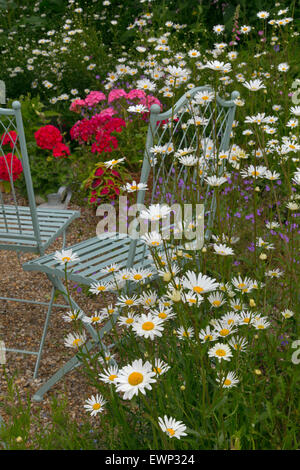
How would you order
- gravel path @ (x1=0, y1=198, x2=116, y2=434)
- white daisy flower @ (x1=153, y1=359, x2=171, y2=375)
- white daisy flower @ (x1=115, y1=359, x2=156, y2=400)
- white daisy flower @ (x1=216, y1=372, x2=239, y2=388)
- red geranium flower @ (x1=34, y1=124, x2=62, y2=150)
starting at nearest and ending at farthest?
white daisy flower @ (x1=115, y1=359, x2=156, y2=400) < white daisy flower @ (x1=153, y1=359, x2=171, y2=375) < white daisy flower @ (x1=216, y1=372, x2=239, y2=388) < gravel path @ (x1=0, y1=198, x2=116, y2=434) < red geranium flower @ (x1=34, y1=124, x2=62, y2=150)

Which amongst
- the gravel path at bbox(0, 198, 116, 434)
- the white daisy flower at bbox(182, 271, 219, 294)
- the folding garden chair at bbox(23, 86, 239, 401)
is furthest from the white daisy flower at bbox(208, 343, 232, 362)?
the gravel path at bbox(0, 198, 116, 434)

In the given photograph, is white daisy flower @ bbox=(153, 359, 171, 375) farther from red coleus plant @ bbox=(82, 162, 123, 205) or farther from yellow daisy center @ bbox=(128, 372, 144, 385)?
red coleus plant @ bbox=(82, 162, 123, 205)

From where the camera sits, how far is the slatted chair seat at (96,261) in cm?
219

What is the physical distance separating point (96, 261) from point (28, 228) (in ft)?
1.45

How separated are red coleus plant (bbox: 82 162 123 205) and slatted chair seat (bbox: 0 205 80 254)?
0.99 meters

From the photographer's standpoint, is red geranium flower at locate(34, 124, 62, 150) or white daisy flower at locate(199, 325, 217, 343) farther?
red geranium flower at locate(34, 124, 62, 150)

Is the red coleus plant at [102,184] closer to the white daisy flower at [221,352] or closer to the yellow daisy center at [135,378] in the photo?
the white daisy flower at [221,352]

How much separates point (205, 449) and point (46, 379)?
129cm

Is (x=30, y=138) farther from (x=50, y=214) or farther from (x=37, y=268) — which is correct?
(x=37, y=268)

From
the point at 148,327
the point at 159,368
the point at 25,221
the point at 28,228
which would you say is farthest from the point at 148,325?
the point at 25,221

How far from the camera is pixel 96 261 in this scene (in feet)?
7.86

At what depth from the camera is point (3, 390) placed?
2.40 m

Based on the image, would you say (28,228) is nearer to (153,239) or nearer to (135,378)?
(153,239)

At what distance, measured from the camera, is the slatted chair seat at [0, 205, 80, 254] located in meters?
2.42
